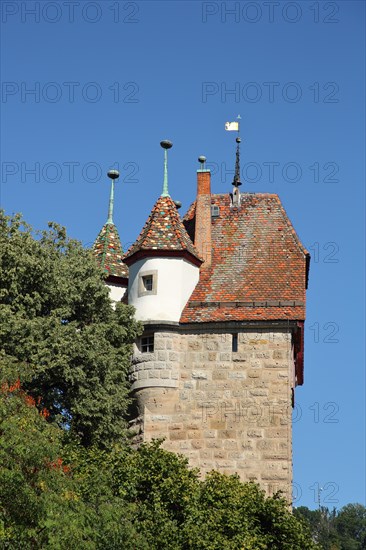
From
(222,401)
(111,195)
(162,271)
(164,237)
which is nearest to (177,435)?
(222,401)

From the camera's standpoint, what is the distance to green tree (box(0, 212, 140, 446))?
38.7m

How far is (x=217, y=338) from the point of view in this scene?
42.2m

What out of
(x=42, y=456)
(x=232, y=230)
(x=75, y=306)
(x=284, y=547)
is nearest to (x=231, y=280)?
(x=232, y=230)

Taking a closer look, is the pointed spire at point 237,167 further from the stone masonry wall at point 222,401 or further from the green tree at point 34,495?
the green tree at point 34,495

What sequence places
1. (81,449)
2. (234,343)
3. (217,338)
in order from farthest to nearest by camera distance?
(217,338), (234,343), (81,449)

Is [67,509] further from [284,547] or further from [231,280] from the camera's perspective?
[231,280]

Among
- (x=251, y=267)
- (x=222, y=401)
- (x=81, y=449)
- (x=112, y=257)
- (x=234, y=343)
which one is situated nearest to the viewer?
(x=81, y=449)

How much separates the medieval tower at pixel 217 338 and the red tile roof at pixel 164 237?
0.04m

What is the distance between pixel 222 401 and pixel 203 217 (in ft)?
25.7

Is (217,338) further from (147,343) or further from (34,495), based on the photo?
(34,495)

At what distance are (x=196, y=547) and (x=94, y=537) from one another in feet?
15.6

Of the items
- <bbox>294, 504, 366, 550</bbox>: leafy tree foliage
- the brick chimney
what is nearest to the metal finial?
the brick chimney

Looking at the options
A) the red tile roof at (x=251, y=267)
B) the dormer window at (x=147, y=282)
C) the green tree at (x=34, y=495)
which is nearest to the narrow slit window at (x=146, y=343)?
the red tile roof at (x=251, y=267)

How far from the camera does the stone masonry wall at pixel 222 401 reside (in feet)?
133
